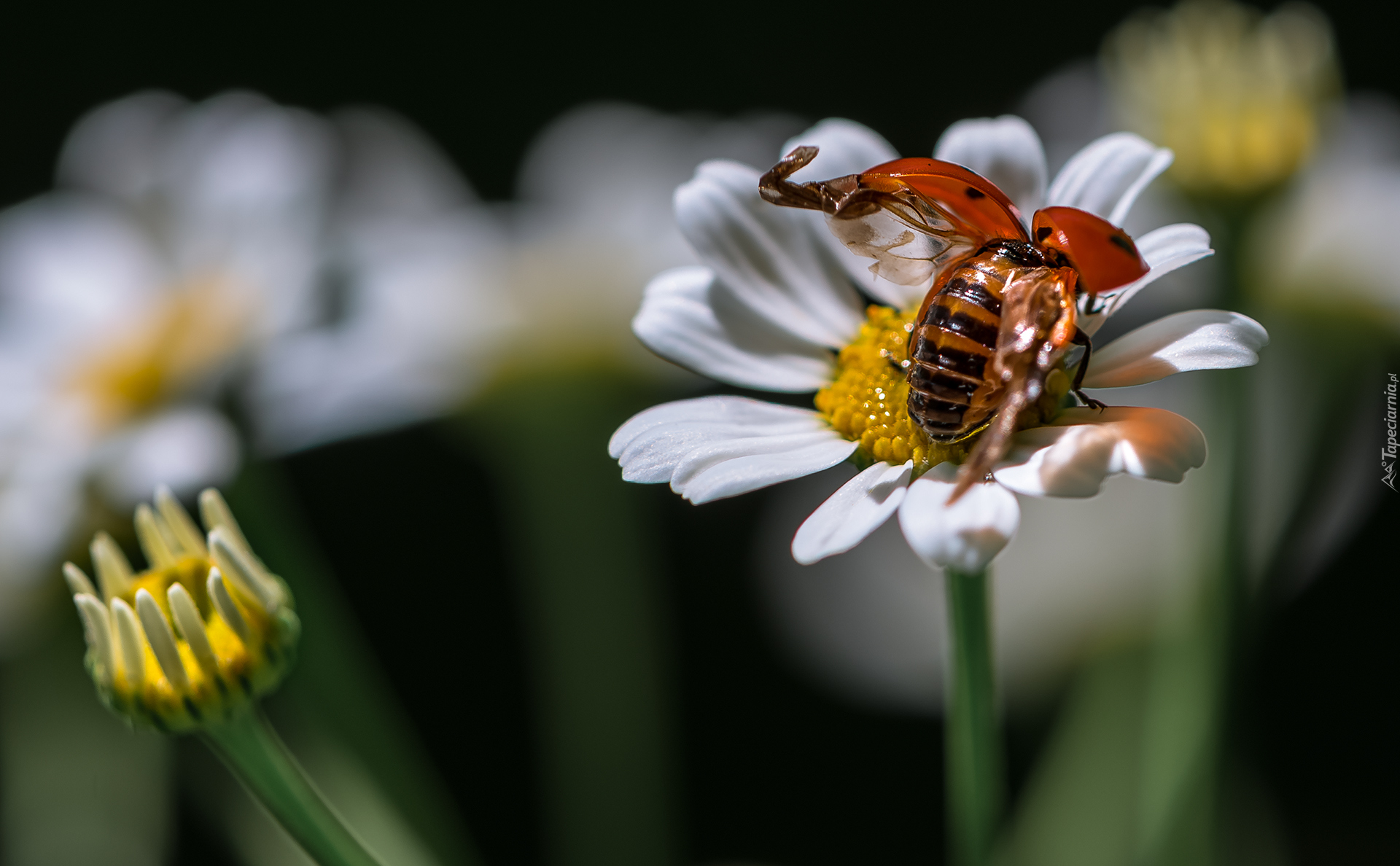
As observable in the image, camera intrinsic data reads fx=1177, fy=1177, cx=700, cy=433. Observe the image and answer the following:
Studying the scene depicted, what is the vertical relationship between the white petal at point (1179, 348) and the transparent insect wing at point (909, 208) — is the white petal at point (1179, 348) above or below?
below

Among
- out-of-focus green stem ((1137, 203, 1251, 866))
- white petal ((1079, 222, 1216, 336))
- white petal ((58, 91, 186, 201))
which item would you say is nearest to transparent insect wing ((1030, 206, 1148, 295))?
white petal ((1079, 222, 1216, 336))

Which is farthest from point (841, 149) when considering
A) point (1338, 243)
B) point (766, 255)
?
point (1338, 243)

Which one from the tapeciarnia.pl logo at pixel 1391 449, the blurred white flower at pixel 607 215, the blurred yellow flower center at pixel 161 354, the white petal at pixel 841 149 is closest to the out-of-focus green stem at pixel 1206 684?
the tapeciarnia.pl logo at pixel 1391 449

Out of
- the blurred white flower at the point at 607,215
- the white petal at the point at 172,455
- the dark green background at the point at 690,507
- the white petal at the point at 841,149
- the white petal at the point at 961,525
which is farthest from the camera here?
the dark green background at the point at 690,507

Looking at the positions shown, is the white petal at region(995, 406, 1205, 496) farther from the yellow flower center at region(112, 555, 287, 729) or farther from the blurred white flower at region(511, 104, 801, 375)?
the blurred white flower at region(511, 104, 801, 375)

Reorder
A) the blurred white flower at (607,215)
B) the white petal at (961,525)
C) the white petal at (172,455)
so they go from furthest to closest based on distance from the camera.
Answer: the blurred white flower at (607,215)
the white petal at (172,455)
the white petal at (961,525)

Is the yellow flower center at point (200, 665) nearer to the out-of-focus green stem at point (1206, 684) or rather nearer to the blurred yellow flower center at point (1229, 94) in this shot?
the out-of-focus green stem at point (1206, 684)
